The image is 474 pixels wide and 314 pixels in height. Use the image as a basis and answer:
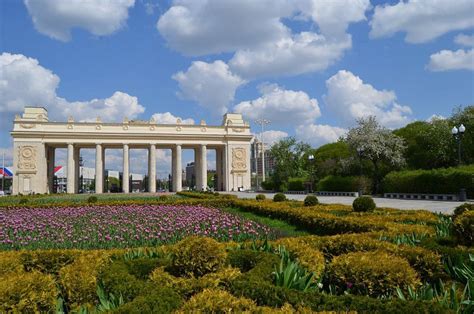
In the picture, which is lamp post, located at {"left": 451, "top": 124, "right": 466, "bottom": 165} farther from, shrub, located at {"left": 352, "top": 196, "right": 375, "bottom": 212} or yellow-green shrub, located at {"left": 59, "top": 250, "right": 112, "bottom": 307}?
yellow-green shrub, located at {"left": 59, "top": 250, "right": 112, "bottom": 307}

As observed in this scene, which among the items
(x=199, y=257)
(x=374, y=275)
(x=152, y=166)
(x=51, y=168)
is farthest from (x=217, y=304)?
(x=51, y=168)

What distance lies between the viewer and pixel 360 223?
952cm

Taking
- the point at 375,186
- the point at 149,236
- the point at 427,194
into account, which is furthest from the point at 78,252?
the point at 375,186

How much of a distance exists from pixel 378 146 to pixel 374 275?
39.2 metres

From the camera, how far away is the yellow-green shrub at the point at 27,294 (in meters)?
3.94

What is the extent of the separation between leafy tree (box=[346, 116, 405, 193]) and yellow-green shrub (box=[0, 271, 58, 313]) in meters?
39.3

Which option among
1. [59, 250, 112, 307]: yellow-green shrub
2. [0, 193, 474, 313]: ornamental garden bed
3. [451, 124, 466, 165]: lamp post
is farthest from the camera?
[451, 124, 466, 165]: lamp post

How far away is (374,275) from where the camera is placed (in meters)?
4.52

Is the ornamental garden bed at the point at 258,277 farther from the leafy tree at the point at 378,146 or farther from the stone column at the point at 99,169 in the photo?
the stone column at the point at 99,169

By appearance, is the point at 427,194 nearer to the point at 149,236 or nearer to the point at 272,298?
the point at 149,236

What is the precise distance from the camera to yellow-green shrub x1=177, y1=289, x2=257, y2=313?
10.8ft

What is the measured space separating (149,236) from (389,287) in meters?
6.68

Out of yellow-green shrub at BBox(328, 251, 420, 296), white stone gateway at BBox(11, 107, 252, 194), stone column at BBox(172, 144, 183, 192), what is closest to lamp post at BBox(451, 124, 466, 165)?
yellow-green shrub at BBox(328, 251, 420, 296)

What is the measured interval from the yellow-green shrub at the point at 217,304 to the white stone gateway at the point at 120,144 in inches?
2369
